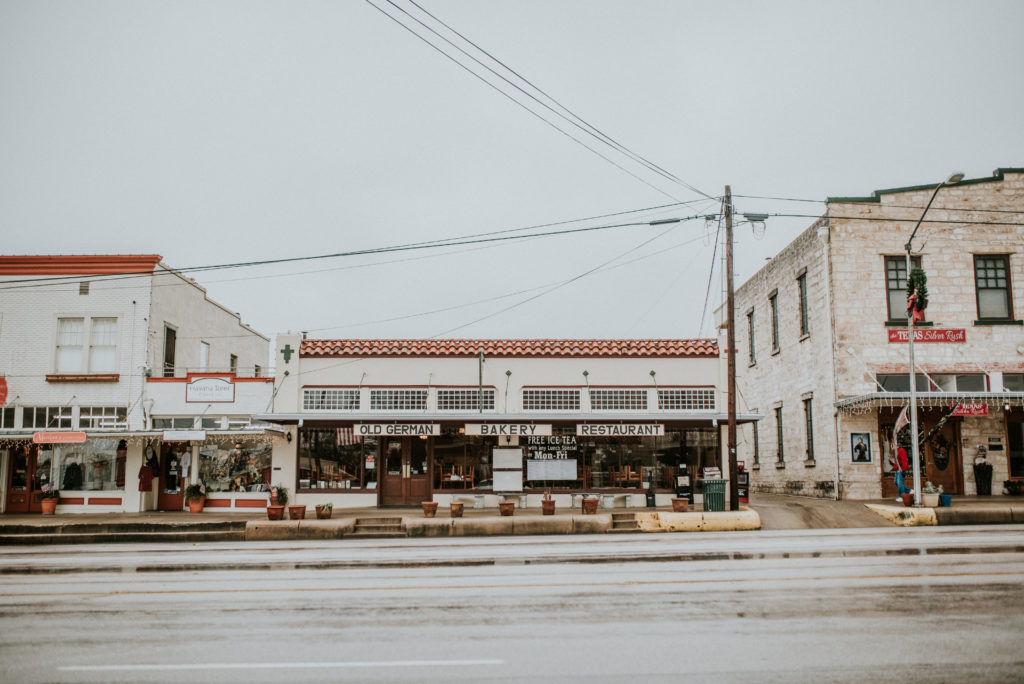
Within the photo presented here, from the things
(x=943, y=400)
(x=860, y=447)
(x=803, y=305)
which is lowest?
(x=860, y=447)

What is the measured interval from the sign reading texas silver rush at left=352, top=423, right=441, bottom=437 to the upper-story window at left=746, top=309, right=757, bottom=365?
55.9ft

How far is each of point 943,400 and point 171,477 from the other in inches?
978

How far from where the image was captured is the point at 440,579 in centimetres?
1195

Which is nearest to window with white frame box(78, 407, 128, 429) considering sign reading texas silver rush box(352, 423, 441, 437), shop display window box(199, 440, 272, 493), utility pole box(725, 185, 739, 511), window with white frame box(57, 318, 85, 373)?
window with white frame box(57, 318, 85, 373)

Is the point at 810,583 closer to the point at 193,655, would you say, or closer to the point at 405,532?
the point at 193,655

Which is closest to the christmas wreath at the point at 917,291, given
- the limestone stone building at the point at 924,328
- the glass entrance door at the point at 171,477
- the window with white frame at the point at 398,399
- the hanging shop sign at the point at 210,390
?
the limestone stone building at the point at 924,328

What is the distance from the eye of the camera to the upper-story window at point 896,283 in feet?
84.9

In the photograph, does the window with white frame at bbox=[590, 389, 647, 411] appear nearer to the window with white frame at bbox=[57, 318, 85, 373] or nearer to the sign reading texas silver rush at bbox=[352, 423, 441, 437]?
the sign reading texas silver rush at bbox=[352, 423, 441, 437]

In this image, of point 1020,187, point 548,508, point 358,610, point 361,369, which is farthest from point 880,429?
point 358,610

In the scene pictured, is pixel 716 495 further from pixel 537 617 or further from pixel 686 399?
pixel 537 617

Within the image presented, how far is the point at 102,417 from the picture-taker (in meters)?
25.8

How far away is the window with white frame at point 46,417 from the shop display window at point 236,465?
4.58 metres

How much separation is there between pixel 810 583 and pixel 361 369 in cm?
1856

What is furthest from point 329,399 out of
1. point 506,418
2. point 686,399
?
point 686,399
